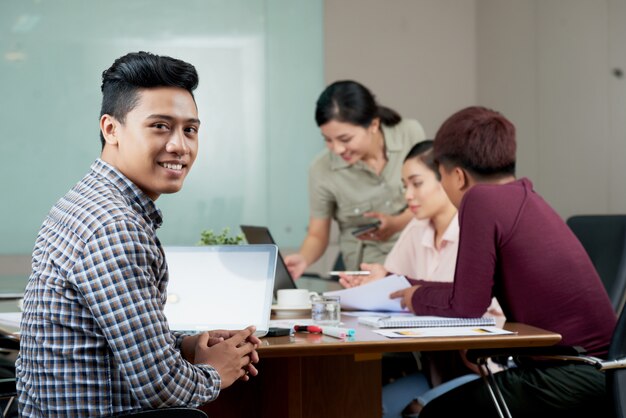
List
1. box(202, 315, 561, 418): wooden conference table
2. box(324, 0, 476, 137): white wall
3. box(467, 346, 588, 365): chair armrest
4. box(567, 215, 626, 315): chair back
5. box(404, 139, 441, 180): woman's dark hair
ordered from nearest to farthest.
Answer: box(202, 315, 561, 418): wooden conference table → box(467, 346, 588, 365): chair armrest → box(567, 215, 626, 315): chair back → box(404, 139, 441, 180): woman's dark hair → box(324, 0, 476, 137): white wall

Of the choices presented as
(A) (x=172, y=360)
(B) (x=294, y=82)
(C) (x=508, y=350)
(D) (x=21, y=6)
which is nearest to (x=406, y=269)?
(C) (x=508, y=350)

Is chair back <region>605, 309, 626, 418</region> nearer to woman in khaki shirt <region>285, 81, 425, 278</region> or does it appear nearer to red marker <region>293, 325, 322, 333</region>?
red marker <region>293, 325, 322, 333</region>

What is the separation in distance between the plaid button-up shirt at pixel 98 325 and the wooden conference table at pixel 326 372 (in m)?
0.57

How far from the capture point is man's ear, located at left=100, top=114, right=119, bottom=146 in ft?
5.52

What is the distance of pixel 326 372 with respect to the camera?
2.49 m

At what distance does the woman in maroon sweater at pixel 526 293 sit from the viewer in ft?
7.75

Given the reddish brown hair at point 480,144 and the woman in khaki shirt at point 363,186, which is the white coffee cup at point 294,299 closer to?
the reddish brown hair at point 480,144

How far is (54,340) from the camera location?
1.47m

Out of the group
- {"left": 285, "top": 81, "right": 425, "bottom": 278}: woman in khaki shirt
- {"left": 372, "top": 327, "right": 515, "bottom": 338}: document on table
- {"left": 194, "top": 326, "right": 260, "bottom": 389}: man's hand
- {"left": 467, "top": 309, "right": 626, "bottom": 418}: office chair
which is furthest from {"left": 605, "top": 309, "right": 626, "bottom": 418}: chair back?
{"left": 285, "top": 81, "right": 425, "bottom": 278}: woman in khaki shirt

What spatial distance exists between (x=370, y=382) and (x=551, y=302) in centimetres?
54

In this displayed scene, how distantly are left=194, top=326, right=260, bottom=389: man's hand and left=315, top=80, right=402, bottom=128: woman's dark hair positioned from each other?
2190 millimetres

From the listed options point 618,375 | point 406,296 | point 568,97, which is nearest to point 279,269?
point 406,296

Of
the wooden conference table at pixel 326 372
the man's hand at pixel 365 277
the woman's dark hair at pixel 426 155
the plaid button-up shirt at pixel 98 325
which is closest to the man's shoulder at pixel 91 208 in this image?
the plaid button-up shirt at pixel 98 325

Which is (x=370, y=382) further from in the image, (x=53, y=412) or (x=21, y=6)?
(x=21, y=6)
